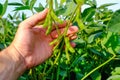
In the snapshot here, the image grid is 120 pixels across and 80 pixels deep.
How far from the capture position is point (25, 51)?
4.26ft

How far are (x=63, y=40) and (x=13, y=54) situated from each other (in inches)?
16.9

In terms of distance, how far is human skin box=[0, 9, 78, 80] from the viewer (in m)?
1.27

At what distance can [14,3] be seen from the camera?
3.96 feet

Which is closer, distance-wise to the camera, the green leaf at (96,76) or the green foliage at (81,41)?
the green foliage at (81,41)

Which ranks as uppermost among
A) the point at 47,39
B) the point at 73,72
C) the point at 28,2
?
the point at 28,2

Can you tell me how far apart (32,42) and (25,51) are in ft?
0.16

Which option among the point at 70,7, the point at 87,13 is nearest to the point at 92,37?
the point at 87,13

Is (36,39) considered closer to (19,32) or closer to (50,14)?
(19,32)

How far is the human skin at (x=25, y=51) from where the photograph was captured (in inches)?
49.9

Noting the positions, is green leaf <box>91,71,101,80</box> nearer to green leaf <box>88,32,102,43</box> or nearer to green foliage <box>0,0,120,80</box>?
green foliage <box>0,0,120,80</box>

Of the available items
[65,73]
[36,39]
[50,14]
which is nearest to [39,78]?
[65,73]

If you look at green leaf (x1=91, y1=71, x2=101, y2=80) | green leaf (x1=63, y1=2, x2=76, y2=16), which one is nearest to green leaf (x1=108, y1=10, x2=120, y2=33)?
green leaf (x1=63, y1=2, x2=76, y2=16)

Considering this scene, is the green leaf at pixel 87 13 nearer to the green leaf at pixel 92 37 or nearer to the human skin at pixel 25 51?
the green leaf at pixel 92 37

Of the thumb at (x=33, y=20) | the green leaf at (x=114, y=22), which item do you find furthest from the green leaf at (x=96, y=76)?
the green leaf at (x=114, y=22)
